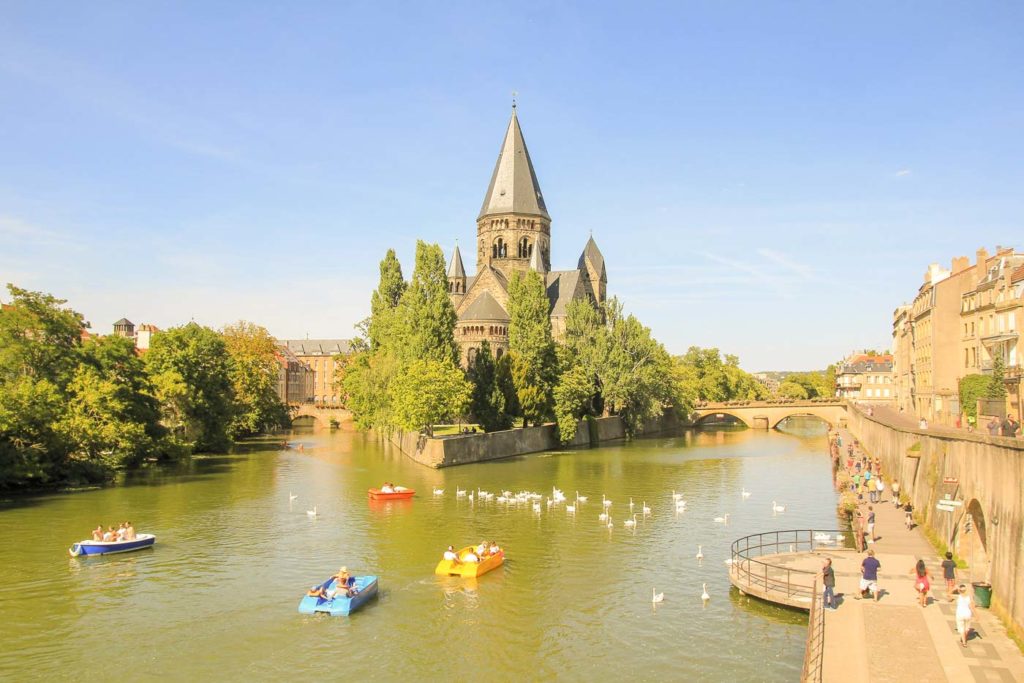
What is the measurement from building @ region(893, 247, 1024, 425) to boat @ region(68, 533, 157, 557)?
1906 inches

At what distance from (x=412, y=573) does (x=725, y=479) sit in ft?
110

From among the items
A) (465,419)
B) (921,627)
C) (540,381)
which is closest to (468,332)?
(465,419)

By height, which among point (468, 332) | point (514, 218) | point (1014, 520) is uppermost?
point (514, 218)

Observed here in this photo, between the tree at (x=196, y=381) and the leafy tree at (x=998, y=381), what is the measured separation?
61327mm

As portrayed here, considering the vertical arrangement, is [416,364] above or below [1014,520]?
above

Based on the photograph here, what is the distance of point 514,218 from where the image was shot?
117500 millimetres

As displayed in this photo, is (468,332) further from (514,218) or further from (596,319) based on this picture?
(514,218)

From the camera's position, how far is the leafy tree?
2053 inches

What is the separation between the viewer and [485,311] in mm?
99812

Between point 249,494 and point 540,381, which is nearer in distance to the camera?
point 249,494

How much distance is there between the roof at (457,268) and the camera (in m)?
120

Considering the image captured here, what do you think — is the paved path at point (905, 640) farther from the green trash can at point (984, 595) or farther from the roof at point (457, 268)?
the roof at point (457, 268)

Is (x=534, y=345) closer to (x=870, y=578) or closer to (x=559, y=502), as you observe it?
(x=559, y=502)

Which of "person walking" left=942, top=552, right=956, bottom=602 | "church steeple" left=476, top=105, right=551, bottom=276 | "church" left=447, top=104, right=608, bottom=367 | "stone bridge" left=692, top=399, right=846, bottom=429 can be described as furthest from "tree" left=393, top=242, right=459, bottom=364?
"stone bridge" left=692, top=399, right=846, bottom=429
